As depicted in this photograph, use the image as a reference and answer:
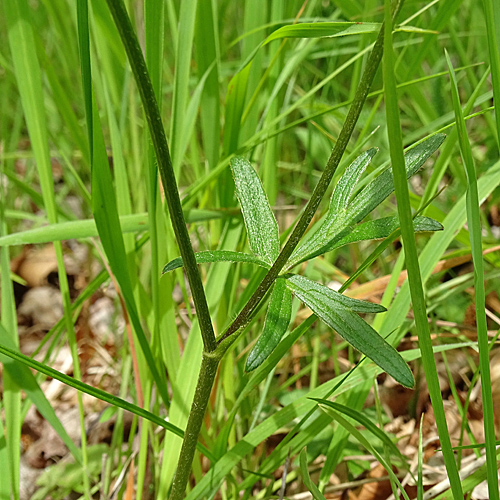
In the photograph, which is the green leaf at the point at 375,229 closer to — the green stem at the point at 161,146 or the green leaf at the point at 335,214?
the green leaf at the point at 335,214

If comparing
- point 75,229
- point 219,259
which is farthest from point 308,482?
point 75,229

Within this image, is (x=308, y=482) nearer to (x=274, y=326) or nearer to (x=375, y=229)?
(x=274, y=326)

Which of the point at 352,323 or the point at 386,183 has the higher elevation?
the point at 386,183

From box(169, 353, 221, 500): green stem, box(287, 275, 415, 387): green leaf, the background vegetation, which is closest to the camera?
box(287, 275, 415, 387): green leaf

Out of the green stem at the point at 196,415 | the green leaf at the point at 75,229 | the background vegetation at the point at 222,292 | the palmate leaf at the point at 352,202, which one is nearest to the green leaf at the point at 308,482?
the background vegetation at the point at 222,292

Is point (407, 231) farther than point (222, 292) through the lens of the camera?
No

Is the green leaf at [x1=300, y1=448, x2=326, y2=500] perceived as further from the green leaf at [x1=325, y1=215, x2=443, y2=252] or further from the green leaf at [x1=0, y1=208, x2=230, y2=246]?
the green leaf at [x1=0, y1=208, x2=230, y2=246]

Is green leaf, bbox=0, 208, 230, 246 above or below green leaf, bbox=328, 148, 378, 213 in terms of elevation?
below

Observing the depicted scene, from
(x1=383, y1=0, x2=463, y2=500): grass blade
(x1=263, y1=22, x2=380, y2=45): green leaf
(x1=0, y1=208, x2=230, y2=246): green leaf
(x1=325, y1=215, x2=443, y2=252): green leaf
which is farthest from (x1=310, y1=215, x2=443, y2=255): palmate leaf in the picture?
(x1=0, y1=208, x2=230, y2=246): green leaf
